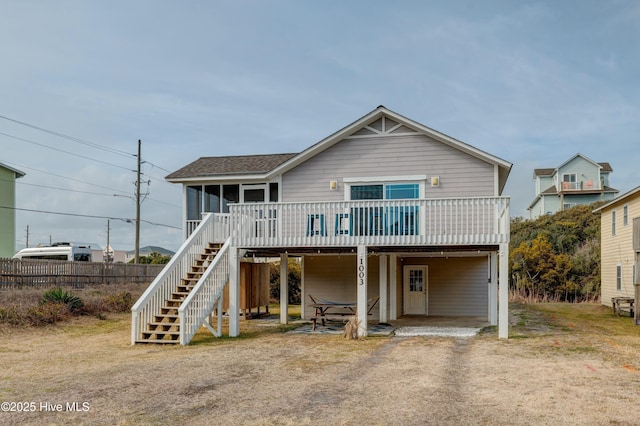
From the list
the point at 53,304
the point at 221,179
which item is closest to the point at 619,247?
the point at 221,179

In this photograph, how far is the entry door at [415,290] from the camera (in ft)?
73.4

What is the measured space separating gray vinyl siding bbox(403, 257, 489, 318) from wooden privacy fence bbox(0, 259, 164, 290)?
45.2 feet

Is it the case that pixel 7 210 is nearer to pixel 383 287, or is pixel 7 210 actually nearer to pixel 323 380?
pixel 383 287

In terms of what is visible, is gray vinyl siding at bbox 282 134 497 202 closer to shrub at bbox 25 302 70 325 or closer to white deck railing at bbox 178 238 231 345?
white deck railing at bbox 178 238 231 345

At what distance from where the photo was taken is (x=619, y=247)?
27016mm

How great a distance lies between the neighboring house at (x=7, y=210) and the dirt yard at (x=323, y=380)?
24.6 meters

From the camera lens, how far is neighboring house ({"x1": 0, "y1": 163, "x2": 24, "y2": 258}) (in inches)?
1479

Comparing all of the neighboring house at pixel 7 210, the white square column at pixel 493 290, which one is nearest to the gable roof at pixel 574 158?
the white square column at pixel 493 290

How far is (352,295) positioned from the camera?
69.3 ft

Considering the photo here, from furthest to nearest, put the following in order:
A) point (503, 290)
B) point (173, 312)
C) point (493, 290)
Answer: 1. point (493, 290)
2. point (173, 312)
3. point (503, 290)

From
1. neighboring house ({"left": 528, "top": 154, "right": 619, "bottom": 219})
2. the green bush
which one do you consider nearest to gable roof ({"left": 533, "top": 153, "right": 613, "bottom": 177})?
neighboring house ({"left": 528, "top": 154, "right": 619, "bottom": 219})

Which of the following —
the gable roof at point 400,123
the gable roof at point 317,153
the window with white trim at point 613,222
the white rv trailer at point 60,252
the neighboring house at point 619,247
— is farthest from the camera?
the white rv trailer at point 60,252

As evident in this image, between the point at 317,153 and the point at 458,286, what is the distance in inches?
289

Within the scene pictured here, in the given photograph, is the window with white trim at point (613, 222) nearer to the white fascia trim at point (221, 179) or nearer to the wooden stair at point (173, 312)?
the white fascia trim at point (221, 179)
